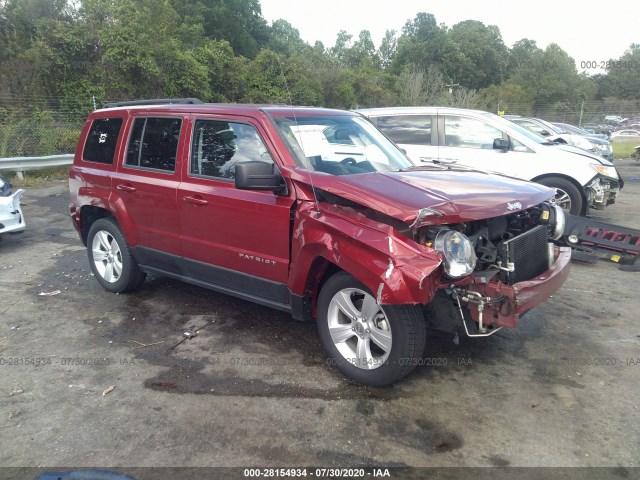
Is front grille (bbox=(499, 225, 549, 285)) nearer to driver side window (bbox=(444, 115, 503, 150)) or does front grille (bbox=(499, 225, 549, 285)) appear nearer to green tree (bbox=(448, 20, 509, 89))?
driver side window (bbox=(444, 115, 503, 150))

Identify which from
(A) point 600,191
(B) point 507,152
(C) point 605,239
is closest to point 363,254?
(C) point 605,239

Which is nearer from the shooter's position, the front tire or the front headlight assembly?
the front headlight assembly

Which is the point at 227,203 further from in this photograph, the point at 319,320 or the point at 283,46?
the point at 283,46

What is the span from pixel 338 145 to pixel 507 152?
4926 mm

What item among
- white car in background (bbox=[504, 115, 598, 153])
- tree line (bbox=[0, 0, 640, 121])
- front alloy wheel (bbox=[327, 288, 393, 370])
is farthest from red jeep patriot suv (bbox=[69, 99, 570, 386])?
white car in background (bbox=[504, 115, 598, 153])

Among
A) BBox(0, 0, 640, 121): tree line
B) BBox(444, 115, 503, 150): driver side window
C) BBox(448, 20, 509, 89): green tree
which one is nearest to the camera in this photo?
BBox(444, 115, 503, 150): driver side window

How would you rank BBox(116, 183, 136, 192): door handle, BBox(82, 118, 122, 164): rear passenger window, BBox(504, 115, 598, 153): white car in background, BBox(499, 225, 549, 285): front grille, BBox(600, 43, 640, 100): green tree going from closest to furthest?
BBox(499, 225, 549, 285): front grille, BBox(116, 183, 136, 192): door handle, BBox(82, 118, 122, 164): rear passenger window, BBox(504, 115, 598, 153): white car in background, BBox(600, 43, 640, 100): green tree

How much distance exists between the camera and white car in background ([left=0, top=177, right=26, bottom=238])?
7020mm

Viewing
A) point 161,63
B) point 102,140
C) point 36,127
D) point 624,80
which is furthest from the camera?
point 624,80

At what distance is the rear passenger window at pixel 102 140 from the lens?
535 centimetres

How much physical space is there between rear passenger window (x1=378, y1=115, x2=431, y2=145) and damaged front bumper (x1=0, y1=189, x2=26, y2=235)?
5.60 metres

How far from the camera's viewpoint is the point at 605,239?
6.14 m

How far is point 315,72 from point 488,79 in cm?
4626

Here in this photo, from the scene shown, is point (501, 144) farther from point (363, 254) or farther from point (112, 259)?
point (112, 259)
